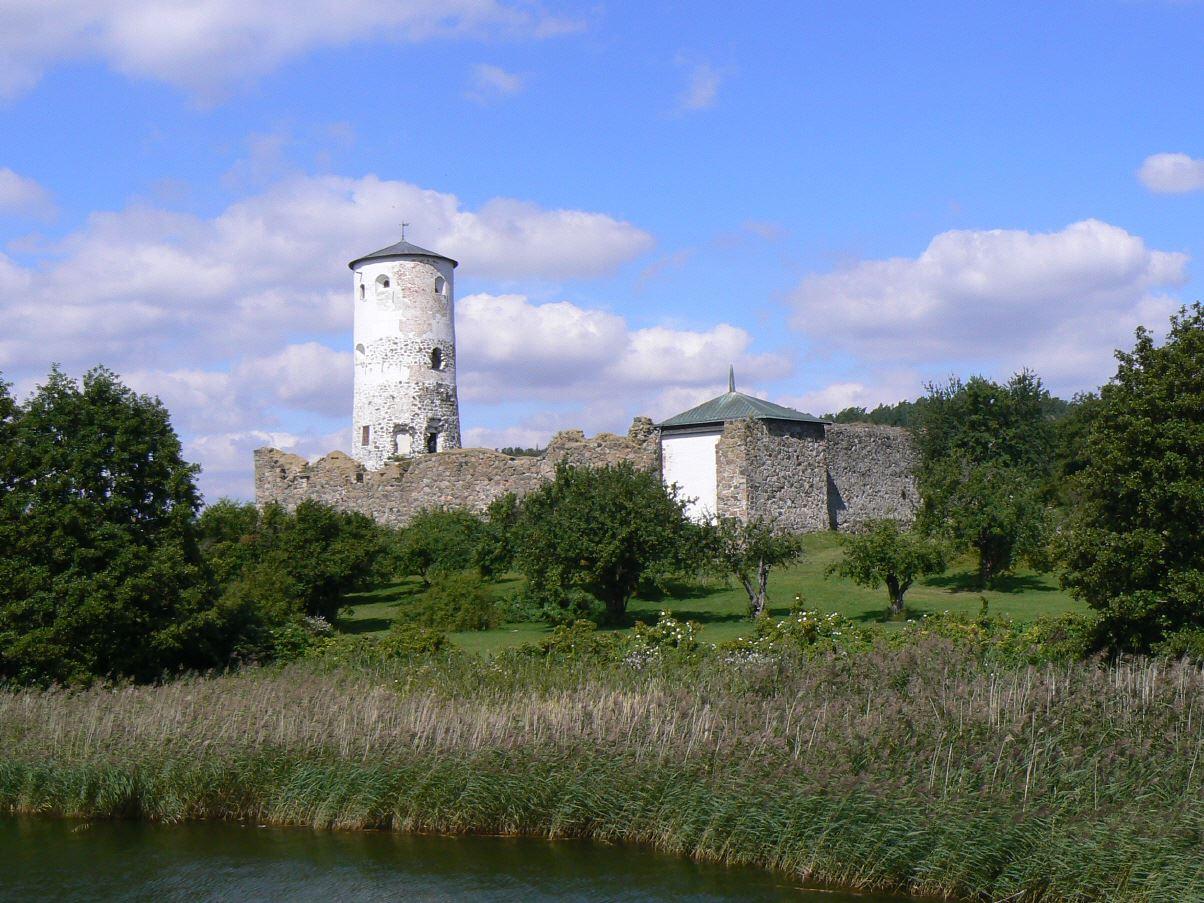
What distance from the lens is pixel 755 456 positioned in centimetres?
2727

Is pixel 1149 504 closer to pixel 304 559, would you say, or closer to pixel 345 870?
pixel 345 870

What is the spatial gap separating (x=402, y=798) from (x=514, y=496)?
49.8 feet

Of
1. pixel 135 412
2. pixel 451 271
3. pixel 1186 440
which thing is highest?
pixel 451 271

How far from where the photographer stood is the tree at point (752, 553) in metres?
20.6

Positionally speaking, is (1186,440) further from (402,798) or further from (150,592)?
(150,592)

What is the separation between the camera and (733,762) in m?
10.7

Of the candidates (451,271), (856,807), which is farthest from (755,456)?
(856,807)

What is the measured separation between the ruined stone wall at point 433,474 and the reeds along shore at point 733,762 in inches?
545

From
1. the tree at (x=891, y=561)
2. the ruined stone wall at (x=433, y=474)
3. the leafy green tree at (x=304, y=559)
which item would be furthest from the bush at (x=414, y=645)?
the ruined stone wall at (x=433, y=474)

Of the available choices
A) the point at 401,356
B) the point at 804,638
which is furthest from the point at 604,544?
the point at 401,356

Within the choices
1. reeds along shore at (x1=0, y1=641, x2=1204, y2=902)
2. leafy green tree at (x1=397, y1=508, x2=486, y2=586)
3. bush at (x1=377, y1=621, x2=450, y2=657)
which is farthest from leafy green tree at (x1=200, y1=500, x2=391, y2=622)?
reeds along shore at (x1=0, y1=641, x2=1204, y2=902)

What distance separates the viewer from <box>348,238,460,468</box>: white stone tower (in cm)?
3294

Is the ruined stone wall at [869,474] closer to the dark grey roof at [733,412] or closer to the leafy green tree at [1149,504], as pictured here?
the dark grey roof at [733,412]

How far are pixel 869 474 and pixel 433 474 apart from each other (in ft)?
35.5
